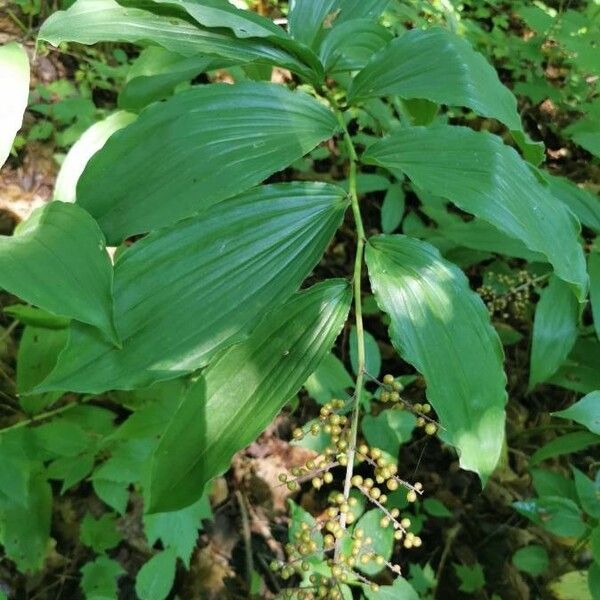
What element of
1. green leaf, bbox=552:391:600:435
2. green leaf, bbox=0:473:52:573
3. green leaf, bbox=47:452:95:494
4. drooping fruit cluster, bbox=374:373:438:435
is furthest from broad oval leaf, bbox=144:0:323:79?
green leaf, bbox=0:473:52:573

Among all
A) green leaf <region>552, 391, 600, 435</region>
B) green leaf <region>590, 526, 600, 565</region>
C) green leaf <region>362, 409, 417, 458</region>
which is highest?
green leaf <region>552, 391, 600, 435</region>

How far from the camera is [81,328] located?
1.22 m

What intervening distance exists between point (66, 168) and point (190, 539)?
1.24 metres

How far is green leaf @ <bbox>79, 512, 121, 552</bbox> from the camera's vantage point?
7.06ft

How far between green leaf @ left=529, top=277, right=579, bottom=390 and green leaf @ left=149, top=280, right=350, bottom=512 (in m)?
1.19

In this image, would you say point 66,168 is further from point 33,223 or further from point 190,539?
point 190,539

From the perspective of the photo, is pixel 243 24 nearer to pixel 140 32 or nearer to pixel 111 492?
pixel 140 32

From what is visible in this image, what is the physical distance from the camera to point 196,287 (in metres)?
1.30

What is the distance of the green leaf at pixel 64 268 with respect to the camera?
116cm

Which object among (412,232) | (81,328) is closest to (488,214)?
(81,328)

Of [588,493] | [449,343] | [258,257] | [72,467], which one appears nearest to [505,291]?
[588,493]

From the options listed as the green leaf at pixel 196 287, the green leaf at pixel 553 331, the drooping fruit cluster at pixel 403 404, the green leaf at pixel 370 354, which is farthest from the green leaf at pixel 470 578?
the green leaf at pixel 196 287

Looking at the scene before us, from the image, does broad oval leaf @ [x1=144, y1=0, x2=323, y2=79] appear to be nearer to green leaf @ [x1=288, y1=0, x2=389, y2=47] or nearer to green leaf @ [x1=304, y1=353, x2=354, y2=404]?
green leaf @ [x1=288, y1=0, x2=389, y2=47]

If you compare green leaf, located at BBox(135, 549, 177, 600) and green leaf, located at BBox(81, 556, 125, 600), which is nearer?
green leaf, located at BBox(135, 549, 177, 600)
